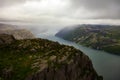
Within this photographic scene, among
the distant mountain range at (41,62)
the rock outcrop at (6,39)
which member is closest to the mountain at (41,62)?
the distant mountain range at (41,62)

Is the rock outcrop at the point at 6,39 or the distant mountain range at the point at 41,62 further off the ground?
the rock outcrop at the point at 6,39

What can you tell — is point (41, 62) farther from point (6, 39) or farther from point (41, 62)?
point (6, 39)

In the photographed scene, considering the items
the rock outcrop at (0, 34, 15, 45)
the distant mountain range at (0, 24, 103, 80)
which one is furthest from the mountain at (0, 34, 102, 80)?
the rock outcrop at (0, 34, 15, 45)

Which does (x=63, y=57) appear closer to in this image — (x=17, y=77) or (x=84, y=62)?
(x=84, y=62)

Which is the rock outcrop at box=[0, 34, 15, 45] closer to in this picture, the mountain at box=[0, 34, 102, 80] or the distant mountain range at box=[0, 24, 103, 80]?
the distant mountain range at box=[0, 24, 103, 80]

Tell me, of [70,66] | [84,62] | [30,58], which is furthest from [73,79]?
[30,58]

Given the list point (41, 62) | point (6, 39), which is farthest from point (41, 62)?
point (6, 39)

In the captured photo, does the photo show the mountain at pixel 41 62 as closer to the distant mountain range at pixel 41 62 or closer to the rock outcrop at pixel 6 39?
the distant mountain range at pixel 41 62

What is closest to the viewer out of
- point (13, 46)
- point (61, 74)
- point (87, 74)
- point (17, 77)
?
point (17, 77)
